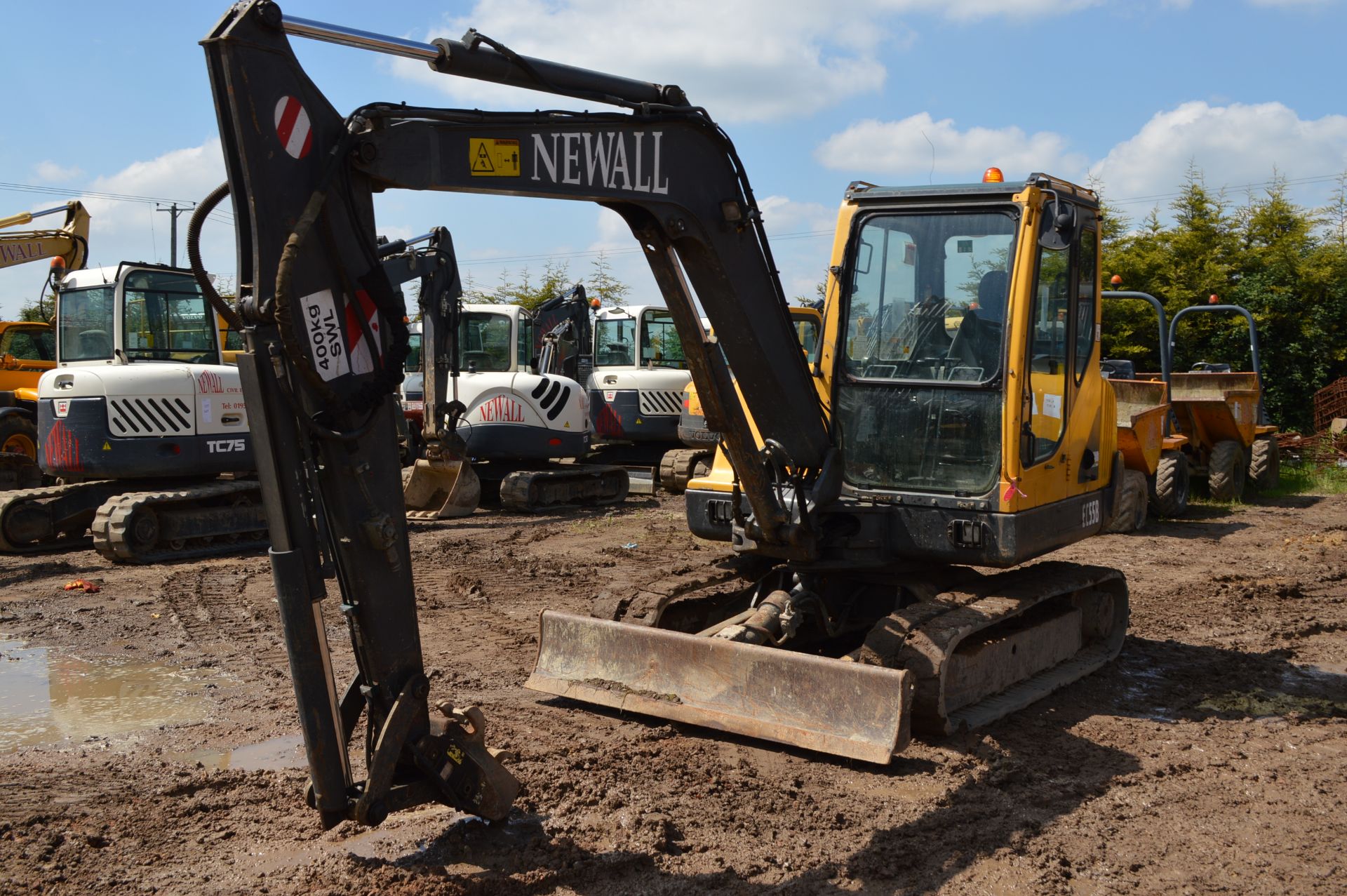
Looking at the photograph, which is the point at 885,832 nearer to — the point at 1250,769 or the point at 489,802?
the point at 489,802

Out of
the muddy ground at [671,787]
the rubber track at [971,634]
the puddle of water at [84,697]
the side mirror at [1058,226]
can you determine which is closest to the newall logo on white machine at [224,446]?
the muddy ground at [671,787]

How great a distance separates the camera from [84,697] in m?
6.49

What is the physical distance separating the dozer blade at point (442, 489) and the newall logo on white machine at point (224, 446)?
2.18 m

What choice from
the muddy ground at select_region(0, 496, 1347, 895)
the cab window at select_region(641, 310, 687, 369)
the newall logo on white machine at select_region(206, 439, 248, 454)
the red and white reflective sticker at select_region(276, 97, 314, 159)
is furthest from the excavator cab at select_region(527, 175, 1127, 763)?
the cab window at select_region(641, 310, 687, 369)

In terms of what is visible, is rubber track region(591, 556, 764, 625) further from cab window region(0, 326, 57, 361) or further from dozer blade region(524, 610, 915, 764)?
cab window region(0, 326, 57, 361)

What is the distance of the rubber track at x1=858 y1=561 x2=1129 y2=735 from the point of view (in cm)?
523

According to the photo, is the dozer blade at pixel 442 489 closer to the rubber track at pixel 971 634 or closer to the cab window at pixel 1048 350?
the rubber track at pixel 971 634

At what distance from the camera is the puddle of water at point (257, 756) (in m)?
5.21

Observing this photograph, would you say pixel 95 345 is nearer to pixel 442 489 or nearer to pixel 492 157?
pixel 442 489

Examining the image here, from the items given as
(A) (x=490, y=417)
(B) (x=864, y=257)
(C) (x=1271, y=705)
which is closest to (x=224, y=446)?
(A) (x=490, y=417)

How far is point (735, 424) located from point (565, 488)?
9.26 metres

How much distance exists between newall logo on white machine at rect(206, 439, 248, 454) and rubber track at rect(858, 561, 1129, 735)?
777 centimetres

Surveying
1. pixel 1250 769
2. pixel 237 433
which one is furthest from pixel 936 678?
pixel 237 433

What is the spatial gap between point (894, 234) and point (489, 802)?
12.0ft
